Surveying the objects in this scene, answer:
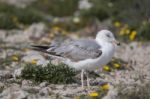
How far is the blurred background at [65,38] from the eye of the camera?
9.07 meters

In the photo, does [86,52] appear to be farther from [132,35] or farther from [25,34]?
[25,34]

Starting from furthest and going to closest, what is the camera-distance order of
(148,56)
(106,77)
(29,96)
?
(148,56)
(106,77)
(29,96)

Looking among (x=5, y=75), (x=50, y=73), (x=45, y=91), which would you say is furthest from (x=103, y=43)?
(x=5, y=75)

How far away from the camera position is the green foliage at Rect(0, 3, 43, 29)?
56.5 ft

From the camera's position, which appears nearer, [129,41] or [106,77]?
[106,77]

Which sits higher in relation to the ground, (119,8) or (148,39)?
(119,8)

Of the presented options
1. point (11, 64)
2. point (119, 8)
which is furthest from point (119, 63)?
point (119, 8)

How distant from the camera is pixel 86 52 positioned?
1002cm

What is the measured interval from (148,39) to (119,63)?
3.30m

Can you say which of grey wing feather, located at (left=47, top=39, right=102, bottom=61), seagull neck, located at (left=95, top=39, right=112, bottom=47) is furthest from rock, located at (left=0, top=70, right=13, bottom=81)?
seagull neck, located at (left=95, top=39, right=112, bottom=47)

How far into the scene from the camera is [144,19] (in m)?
17.6

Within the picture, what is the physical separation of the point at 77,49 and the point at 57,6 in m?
11.6

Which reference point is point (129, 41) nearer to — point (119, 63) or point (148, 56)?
point (148, 56)

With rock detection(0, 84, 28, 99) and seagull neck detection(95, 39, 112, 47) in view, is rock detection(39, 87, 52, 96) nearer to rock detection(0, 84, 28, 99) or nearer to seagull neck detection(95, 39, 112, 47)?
rock detection(0, 84, 28, 99)
